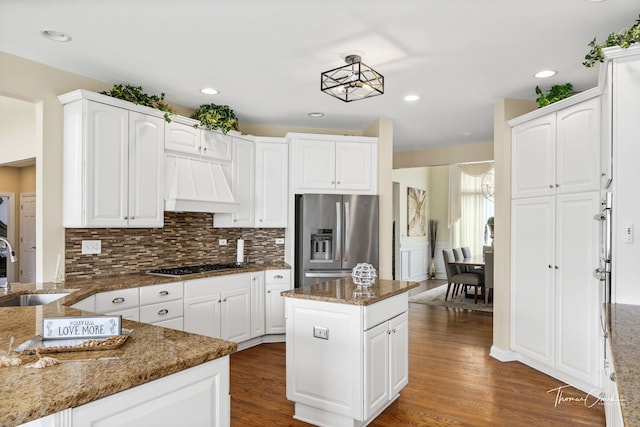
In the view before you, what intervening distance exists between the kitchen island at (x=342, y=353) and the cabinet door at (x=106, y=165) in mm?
1682

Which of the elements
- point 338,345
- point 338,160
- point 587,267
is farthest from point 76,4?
point 587,267

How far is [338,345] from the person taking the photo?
262 cm

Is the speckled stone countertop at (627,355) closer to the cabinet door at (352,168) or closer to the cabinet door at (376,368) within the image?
the cabinet door at (376,368)

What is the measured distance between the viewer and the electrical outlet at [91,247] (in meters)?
3.51

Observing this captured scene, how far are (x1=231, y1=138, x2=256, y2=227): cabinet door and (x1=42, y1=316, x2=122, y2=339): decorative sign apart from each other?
3.11 meters

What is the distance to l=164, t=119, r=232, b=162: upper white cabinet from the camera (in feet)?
12.8

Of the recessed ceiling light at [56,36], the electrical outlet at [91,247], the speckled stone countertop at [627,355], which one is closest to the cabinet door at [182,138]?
the electrical outlet at [91,247]

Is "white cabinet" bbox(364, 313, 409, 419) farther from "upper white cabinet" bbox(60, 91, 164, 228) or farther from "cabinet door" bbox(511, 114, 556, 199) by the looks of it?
"upper white cabinet" bbox(60, 91, 164, 228)

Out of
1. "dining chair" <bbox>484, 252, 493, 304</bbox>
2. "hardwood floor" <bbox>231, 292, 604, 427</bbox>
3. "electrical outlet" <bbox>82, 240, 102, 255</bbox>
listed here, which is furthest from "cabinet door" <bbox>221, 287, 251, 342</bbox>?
"dining chair" <bbox>484, 252, 493, 304</bbox>

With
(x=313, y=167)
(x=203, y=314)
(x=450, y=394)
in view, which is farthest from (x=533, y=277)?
(x=203, y=314)

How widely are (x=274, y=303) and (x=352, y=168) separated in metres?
1.75

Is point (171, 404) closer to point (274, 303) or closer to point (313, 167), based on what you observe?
point (274, 303)

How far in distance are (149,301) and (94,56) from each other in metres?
1.92

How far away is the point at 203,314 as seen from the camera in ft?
12.7
